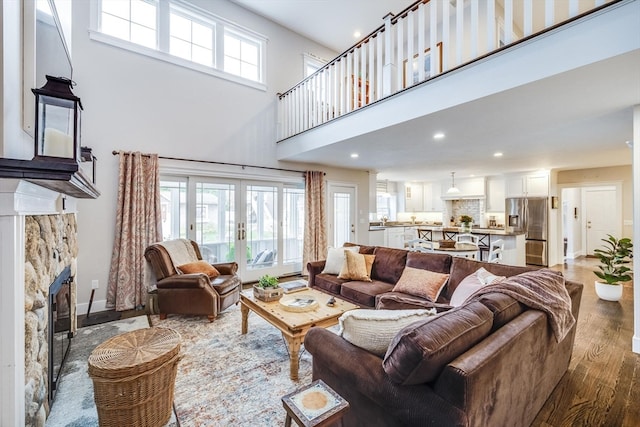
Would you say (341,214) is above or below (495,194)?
below

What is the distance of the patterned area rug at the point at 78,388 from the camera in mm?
1809

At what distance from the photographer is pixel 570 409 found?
188cm

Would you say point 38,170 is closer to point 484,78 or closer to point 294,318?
point 294,318

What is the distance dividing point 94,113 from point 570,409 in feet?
18.7

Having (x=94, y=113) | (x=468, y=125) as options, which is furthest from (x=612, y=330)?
(x=94, y=113)

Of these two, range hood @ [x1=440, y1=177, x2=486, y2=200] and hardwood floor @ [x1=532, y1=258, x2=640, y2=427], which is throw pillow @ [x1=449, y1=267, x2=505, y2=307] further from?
range hood @ [x1=440, y1=177, x2=486, y2=200]

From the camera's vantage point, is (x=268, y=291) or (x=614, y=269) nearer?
(x=268, y=291)

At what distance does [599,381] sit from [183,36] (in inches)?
257

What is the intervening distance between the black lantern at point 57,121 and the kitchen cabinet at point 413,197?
8.88 metres

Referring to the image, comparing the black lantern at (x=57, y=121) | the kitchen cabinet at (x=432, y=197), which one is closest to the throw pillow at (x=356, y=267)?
the black lantern at (x=57, y=121)

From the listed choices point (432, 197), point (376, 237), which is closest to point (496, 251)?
point (376, 237)

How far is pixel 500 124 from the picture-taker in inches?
127

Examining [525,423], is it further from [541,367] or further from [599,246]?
[599,246]

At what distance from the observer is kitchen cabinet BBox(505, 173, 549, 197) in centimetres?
657
